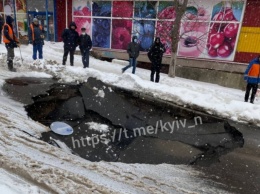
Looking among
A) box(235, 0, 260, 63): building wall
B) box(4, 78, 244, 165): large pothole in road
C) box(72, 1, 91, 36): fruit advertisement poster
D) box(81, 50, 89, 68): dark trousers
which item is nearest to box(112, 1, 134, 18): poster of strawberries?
box(72, 1, 91, 36): fruit advertisement poster

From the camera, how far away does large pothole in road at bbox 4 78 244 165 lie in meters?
4.84

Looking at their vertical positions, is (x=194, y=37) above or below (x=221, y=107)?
above

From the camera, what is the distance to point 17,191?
2.67 metres

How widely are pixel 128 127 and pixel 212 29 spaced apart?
9.04 metres

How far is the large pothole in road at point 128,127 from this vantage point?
15.9 ft

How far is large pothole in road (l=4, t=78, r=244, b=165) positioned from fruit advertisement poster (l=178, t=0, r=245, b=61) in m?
6.40

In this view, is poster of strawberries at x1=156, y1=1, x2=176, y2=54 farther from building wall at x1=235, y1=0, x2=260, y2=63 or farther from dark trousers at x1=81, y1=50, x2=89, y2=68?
dark trousers at x1=81, y1=50, x2=89, y2=68

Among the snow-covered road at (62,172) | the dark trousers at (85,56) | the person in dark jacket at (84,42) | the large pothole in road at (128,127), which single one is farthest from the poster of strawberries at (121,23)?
the snow-covered road at (62,172)

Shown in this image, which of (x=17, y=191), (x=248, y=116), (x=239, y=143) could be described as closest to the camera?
(x=17, y=191)

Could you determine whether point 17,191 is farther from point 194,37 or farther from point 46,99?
point 194,37

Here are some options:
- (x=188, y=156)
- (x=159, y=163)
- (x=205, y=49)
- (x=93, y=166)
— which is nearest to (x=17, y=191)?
(x=93, y=166)

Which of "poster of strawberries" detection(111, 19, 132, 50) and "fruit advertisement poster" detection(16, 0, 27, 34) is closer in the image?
"poster of strawberries" detection(111, 19, 132, 50)

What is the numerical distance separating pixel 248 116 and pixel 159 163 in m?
3.49

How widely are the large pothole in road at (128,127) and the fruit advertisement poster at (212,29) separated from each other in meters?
6.40
